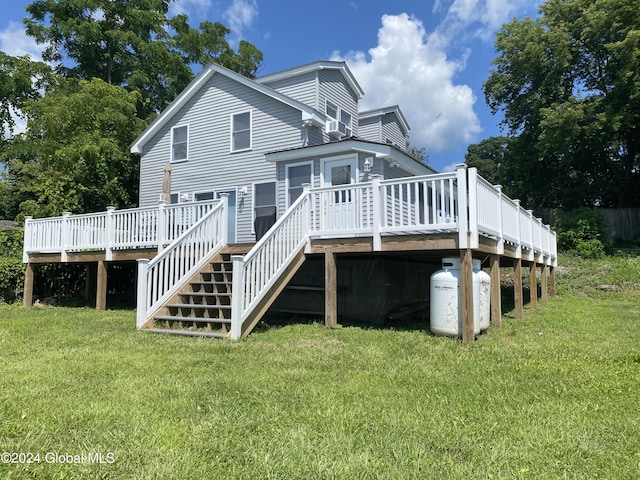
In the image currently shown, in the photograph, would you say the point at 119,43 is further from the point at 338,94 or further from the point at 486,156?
the point at 486,156

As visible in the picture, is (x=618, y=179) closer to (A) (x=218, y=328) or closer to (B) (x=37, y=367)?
(A) (x=218, y=328)

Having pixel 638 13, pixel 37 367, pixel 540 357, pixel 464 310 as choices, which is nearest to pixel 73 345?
pixel 37 367

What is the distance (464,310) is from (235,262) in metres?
3.24

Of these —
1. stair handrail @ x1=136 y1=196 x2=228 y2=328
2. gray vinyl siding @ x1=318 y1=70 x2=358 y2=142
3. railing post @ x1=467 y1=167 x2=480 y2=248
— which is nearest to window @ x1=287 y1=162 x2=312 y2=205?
gray vinyl siding @ x1=318 y1=70 x2=358 y2=142

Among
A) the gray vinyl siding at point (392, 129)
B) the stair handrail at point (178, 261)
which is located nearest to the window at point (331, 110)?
the gray vinyl siding at point (392, 129)

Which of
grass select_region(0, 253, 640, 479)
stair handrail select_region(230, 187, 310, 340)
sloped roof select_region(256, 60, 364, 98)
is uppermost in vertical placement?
sloped roof select_region(256, 60, 364, 98)

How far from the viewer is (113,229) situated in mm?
10086

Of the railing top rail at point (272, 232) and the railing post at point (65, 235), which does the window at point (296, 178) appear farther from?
the railing post at point (65, 235)

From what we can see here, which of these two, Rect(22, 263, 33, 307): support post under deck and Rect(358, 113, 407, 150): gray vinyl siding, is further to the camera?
Rect(358, 113, 407, 150): gray vinyl siding

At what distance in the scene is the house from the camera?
6.65 m

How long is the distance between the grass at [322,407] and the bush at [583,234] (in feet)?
46.0

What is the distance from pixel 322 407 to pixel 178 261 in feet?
16.1

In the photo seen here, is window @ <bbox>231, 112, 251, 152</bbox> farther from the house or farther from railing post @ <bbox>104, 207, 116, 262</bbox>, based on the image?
railing post @ <bbox>104, 207, 116, 262</bbox>

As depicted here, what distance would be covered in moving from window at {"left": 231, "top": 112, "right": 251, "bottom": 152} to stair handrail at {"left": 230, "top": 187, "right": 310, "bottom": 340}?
5.64m
